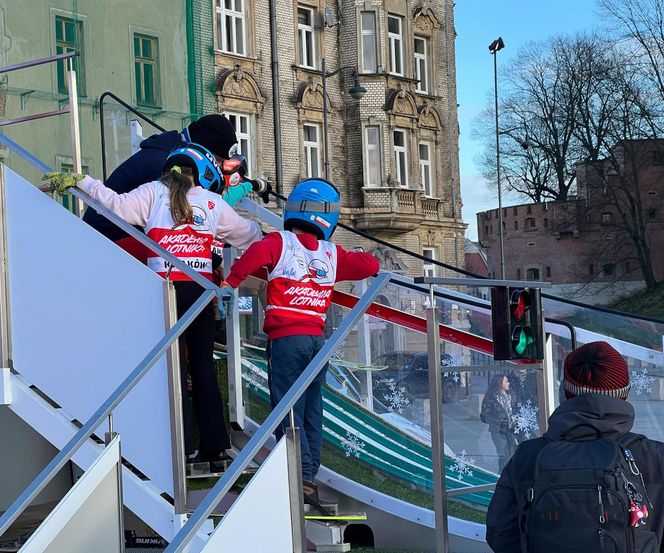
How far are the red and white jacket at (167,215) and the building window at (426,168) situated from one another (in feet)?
136

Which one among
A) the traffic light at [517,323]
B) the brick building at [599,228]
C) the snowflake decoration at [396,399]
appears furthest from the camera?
the brick building at [599,228]

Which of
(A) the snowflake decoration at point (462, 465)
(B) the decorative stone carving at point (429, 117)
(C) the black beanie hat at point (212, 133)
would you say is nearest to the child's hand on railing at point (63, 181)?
(C) the black beanie hat at point (212, 133)

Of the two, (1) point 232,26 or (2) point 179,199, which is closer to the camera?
(2) point 179,199

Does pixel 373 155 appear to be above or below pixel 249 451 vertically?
above

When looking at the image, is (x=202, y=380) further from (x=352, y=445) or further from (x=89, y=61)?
(x=89, y=61)

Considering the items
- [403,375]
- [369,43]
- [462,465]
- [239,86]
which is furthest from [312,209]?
[369,43]

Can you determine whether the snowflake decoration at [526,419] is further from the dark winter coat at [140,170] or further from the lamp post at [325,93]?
the lamp post at [325,93]

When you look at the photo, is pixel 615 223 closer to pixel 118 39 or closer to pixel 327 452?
pixel 118 39

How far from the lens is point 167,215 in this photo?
7223 mm

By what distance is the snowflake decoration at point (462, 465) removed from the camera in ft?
24.2

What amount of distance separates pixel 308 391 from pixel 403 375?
1.28m

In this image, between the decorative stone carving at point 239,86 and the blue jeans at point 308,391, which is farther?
the decorative stone carving at point 239,86

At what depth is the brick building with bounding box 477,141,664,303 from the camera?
71750mm

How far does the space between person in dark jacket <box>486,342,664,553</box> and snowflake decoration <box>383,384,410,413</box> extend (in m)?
3.52
